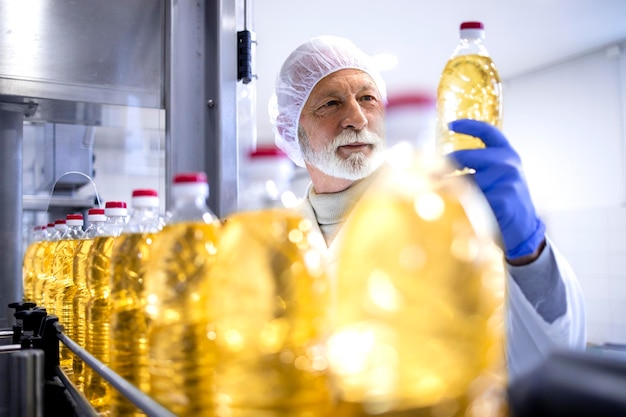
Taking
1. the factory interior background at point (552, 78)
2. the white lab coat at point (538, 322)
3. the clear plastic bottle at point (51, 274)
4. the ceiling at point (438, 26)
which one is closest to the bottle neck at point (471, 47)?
the white lab coat at point (538, 322)

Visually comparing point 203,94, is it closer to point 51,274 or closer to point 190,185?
point 51,274

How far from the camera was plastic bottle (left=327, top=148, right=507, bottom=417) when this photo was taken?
1.13 feet

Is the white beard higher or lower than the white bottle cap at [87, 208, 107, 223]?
higher

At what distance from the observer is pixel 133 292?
2.11 ft

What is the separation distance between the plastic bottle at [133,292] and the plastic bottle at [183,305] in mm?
62

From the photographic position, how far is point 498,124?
25.5 inches

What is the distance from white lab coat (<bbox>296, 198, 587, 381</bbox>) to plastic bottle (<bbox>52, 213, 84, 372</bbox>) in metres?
0.45

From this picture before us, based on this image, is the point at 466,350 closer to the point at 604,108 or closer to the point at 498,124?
the point at 498,124

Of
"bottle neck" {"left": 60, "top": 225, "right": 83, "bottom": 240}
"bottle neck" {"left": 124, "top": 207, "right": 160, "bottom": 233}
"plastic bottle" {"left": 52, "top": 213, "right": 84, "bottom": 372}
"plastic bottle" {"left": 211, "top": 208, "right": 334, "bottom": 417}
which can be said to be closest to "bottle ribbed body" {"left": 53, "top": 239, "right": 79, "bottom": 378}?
"plastic bottle" {"left": 52, "top": 213, "right": 84, "bottom": 372}

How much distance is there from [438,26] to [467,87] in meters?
3.90

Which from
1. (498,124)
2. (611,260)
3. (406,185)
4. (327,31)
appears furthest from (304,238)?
(611,260)

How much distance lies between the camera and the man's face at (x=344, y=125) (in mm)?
1739

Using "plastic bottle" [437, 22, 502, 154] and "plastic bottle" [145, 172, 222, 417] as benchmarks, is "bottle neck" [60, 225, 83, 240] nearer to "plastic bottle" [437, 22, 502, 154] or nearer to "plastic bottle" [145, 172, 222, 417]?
"plastic bottle" [145, 172, 222, 417]

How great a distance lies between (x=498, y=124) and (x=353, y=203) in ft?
4.05
